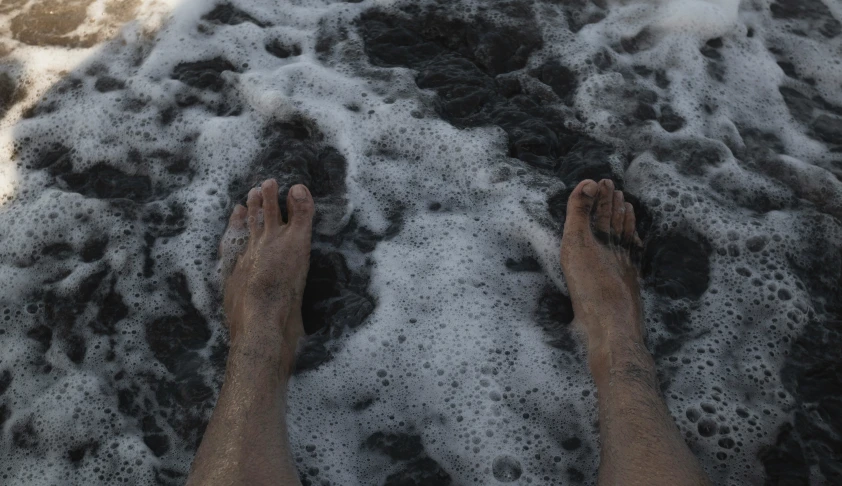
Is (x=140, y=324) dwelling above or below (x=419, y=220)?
below

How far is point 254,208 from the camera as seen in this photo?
7.25ft

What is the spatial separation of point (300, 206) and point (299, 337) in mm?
455

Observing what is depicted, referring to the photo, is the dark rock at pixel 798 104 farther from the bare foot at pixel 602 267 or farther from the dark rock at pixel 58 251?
the dark rock at pixel 58 251

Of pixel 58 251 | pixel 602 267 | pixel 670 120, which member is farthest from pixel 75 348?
pixel 670 120

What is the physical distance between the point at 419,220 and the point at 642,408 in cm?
98

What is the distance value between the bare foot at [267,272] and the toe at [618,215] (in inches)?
40.5

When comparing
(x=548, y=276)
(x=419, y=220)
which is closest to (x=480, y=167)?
(x=419, y=220)

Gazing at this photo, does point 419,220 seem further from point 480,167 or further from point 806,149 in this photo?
point 806,149

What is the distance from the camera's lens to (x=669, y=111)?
253cm

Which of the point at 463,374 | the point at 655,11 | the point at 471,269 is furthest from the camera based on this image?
the point at 655,11

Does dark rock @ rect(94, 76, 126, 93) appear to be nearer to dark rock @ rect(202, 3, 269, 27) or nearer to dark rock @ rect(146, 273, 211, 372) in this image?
dark rock @ rect(202, 3, 269, 27)

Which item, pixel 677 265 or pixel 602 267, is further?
pixel 677 265

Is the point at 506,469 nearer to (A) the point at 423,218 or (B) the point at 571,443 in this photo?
(B) the point at 571,443

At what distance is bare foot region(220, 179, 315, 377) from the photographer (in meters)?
1.92
